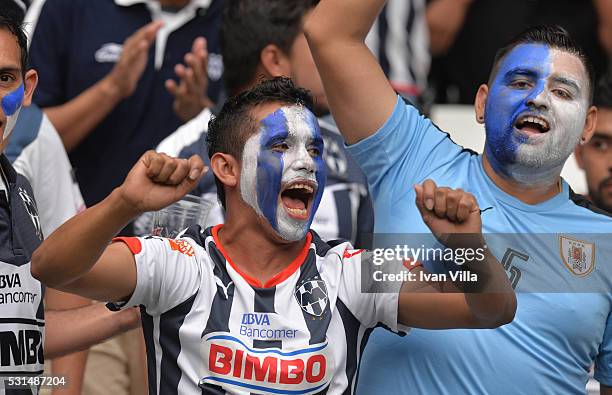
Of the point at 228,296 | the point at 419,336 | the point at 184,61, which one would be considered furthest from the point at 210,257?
the point at 184,61

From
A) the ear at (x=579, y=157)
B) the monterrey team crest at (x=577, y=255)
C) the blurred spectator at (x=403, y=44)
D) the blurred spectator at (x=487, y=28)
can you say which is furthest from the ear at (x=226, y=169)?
the blurred spectator at (x=487, y=28)

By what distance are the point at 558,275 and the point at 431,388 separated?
53cm

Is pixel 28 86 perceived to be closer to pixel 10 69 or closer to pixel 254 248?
pixel 10 69

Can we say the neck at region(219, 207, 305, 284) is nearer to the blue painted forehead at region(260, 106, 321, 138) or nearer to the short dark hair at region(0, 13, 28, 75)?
the blue painted forehead at region(260, 106, 321, 138)

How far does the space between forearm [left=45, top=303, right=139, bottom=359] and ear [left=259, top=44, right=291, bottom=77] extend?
159 cm

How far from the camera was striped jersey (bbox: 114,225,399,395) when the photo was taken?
3.48 metres

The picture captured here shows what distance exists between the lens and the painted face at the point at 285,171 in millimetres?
3688

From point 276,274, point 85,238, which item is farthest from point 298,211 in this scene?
point 85,238

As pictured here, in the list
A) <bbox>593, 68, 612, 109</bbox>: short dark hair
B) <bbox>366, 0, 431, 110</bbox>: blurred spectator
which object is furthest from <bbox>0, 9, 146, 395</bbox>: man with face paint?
<bbox>366, 0, 431, 110</bbox>: blurred spectator

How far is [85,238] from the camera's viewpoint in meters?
3.29

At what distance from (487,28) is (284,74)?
7.92 feet

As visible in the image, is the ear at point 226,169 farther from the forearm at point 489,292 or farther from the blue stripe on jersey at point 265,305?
the forearm at point 489,292

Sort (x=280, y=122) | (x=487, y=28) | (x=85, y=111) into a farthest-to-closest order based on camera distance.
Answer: (x=487, y=28) < (x=85, y=111) < (x=280, y=122)

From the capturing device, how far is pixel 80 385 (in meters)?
4.52
